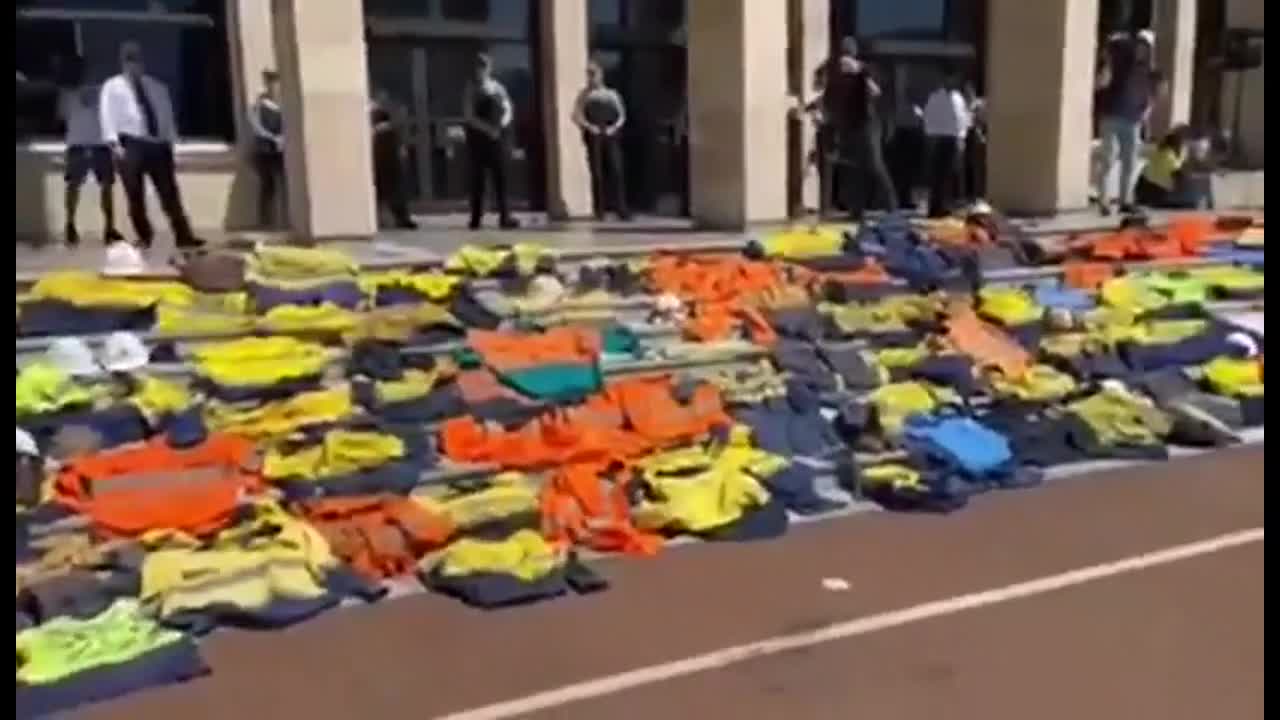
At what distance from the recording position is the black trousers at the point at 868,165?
53.3 feet

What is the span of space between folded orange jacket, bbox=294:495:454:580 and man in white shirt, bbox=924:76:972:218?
39.1 feet

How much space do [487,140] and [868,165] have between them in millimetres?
4338

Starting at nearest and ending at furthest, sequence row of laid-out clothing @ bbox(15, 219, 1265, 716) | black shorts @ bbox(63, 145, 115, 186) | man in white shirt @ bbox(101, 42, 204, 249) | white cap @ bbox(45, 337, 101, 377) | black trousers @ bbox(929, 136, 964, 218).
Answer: row of laid-out clothing @ bbox(15, 219, 1265, 716) → white cap @ bbox(45, 337, 101, 377) → man in white shirt @ bbox(101, 42, 204, 249) → black shorts @ bbox(63, 145, 115, 186) → black trousers @ bbox(929, 136, 964, 218)

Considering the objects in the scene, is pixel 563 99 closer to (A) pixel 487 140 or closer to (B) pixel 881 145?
(A) pixel 487 140

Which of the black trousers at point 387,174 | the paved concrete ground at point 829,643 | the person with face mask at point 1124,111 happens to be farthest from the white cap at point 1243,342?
the black trousers at point 387,174

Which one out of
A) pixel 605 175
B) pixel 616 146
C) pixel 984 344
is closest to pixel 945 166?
pixel 616 146

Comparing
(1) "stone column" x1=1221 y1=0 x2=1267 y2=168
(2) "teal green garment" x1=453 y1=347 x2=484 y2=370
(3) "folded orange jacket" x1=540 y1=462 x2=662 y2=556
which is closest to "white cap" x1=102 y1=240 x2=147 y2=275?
(2) "teal green garment" x1=453 y1=347 x2=484 y2=370

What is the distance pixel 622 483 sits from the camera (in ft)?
24.1

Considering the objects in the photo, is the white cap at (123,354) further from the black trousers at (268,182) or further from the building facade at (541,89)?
the black trousers at (268,182)

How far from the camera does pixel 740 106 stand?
1474 centimetres

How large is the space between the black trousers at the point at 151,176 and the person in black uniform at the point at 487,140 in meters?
3.46

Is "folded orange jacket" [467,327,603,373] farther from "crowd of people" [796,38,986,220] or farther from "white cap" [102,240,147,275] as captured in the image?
"crowd of people" [796,38,986,220]

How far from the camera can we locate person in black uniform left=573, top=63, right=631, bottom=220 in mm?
16703
